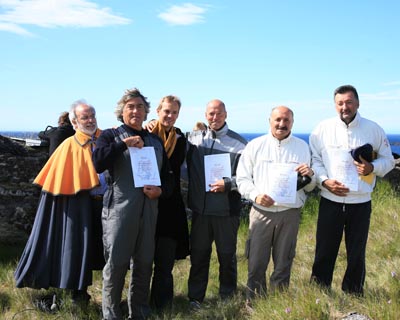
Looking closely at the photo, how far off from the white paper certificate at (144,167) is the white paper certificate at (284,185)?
1050 mm

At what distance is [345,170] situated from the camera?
4535 millimetres

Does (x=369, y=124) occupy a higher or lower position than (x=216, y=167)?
higher

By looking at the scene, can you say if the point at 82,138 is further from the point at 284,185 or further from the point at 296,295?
the point at 296,295

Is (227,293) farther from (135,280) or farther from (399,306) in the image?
(399,306)

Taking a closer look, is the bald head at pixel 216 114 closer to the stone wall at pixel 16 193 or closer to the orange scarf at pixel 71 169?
the orange scarf at pixel 71 169

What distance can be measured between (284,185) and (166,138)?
1302 mm

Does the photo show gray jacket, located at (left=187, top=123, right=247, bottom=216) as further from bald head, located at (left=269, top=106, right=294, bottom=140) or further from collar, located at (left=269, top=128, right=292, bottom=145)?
bald head, located at (left=269, top=106, right=294, bottom=140)

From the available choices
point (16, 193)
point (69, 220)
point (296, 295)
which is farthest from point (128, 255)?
point (16, 193)

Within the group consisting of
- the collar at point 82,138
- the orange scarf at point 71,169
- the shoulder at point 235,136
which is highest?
the shoulder at point 235,136

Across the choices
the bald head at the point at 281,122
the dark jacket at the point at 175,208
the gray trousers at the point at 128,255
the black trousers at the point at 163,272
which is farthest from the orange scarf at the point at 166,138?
the bald head at the point at 281,122

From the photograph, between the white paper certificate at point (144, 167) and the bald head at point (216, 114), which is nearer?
the white paper certificate at point (144, 167)

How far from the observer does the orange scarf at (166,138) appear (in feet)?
16.0

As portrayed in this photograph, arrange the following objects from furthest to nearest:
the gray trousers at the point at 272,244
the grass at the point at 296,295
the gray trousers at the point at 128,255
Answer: the gray trousers at the point at 272,244, the gray trousers at the point at 128,255, the grass at the point at 296,295

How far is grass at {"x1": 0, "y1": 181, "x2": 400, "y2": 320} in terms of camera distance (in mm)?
3955
